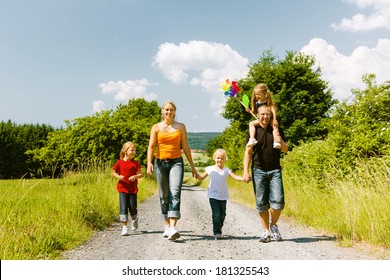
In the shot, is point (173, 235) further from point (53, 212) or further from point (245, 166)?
point (53, 212)

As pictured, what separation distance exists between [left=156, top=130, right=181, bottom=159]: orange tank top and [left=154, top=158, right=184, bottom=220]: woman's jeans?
0.31 feet

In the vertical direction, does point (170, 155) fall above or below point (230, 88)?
below

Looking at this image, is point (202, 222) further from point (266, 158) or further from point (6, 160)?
point (6, 160)

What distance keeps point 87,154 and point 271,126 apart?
69.8 feet

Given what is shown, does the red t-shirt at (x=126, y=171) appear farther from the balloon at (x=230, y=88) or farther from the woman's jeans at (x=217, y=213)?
the balloon at (x=230, y=88)

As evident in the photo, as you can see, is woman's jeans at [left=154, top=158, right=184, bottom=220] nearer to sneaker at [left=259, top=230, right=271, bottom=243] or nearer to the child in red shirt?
the child in red shirt

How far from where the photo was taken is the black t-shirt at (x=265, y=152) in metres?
5.70

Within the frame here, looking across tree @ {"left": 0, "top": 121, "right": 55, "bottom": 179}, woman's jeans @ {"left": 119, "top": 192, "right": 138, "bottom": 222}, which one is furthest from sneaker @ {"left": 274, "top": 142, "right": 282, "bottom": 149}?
tree @ {"left": 0, "top": 121, "right": 55, "bottom": 179}

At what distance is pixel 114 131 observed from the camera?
2603 cm

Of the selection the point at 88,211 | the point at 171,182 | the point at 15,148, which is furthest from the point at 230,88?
the point at 15,148

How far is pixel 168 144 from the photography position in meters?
5.98

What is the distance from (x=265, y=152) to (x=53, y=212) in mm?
3904

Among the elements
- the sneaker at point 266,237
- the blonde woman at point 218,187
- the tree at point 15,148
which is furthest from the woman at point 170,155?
the tree at point 15,148

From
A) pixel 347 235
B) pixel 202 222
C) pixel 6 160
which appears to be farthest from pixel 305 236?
pixel 6 160
